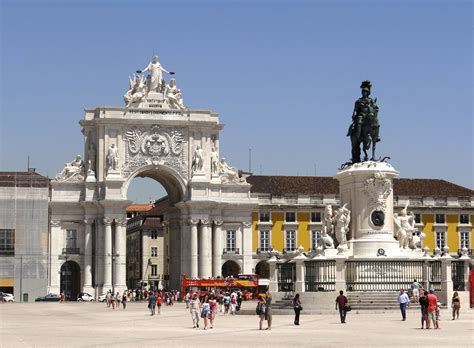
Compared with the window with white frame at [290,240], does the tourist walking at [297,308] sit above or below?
below

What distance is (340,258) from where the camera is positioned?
43844mm

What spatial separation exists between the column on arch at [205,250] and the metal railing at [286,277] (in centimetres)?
4876

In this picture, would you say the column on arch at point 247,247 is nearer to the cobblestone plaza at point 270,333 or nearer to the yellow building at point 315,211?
the yellow building at point 315,211

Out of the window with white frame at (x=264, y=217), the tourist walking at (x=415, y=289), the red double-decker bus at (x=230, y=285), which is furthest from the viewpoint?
the window with white frame at (x=264, y=217)

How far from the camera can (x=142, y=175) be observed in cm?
10044

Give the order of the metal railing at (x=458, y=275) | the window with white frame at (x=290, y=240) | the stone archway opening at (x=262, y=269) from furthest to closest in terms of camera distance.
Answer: the stone archway opening at (x=262, y=269) → the window with white frame at (x=290, y=240) → the metal railing at (x=458, y=275)

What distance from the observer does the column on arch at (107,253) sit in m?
95.1

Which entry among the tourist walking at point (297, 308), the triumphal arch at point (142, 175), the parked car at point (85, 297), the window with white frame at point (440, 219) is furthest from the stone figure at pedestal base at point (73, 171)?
the tourist walking at point (297, 308)

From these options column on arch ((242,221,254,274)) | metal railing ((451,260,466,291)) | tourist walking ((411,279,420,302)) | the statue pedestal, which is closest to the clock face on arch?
the statue pedestal

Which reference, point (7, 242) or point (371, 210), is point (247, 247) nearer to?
point (7, 242)

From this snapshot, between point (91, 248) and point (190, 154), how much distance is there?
1188cm

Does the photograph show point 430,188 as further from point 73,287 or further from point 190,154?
point 73,287

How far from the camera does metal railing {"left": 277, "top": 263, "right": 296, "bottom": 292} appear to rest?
47353mm

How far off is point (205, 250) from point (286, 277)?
49.8 metres
